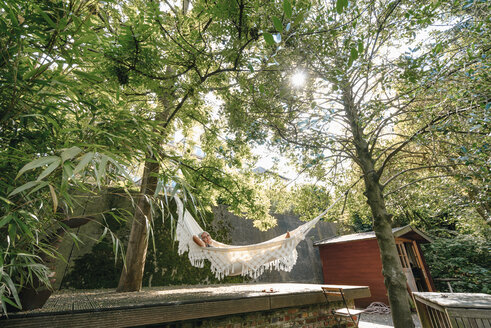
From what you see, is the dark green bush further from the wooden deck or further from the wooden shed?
the wooden deck

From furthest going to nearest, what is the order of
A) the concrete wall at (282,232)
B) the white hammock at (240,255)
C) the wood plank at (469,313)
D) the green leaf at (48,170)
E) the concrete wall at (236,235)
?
the concrete wall at (282,232)
the concrete wall at (236,235)
the white hammock at (240,255)
the wood plank at (469,313)
the green leaf at (48,170)

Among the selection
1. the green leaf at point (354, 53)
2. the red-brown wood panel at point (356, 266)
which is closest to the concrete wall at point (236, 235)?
the red-brown wood panel at point (356, 266)

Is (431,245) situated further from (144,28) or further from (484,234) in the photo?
(144,28)

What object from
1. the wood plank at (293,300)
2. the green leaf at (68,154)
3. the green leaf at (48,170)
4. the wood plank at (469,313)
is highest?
the green leaf at (68,154)

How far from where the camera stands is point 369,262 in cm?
611

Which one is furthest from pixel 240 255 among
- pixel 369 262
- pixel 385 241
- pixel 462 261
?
pixel 462 261

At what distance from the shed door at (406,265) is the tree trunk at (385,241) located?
4054mm

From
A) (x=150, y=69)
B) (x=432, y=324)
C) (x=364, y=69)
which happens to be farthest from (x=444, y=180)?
(x=150, y=69)

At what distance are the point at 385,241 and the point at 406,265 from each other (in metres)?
4.51

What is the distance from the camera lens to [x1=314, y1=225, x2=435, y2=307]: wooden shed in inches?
230

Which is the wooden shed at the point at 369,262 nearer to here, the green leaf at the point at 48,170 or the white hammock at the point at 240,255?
the white hammock at the point at 240,255

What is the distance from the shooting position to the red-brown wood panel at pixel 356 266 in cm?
582

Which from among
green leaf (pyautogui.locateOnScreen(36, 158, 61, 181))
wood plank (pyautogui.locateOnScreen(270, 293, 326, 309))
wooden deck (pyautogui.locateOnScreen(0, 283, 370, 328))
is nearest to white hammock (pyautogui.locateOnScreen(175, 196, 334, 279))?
wood plank (pyautogui.locateOnScreen(270, 293, 326, 309))

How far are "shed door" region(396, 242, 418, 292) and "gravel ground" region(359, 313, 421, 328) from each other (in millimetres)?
1267
